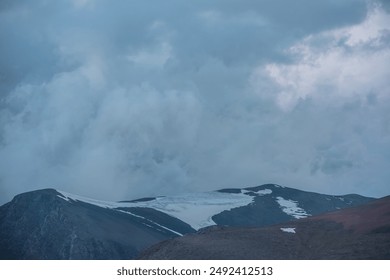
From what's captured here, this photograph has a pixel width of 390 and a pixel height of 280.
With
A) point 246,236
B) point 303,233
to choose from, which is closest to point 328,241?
point 303,233

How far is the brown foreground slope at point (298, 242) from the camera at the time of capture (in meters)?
68.6

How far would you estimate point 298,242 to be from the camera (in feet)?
252

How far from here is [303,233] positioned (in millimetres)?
82625

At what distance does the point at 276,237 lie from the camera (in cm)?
7819

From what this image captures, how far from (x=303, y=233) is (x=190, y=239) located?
695 inches

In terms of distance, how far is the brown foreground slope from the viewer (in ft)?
225

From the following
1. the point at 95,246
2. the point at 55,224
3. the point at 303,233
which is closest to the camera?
the point at 303,233

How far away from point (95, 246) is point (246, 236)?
376 feet
